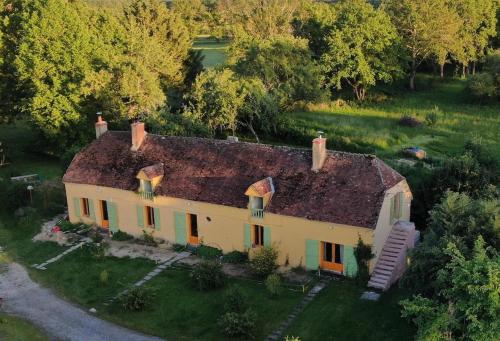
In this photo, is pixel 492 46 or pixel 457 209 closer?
pixel 457 209

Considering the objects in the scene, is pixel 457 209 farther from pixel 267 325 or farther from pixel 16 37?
pixel 16 37

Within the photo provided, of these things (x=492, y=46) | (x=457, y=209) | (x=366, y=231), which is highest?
(x=492, y=46)

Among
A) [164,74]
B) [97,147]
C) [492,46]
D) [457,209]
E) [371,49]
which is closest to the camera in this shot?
[457,209]

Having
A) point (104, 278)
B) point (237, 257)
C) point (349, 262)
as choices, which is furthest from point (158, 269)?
point (349, 262)

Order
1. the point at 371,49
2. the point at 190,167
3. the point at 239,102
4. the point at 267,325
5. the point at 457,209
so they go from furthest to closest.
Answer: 1. the point at 371,49
2. the point at 239,102
3. the point at 190,167
4. the point at 267,325
5. the point at 457,209

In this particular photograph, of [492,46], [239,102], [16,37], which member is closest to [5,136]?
[16,37]

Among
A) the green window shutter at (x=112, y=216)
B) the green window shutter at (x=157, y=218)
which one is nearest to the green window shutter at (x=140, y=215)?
the green window shutter at (x=157, y=218)

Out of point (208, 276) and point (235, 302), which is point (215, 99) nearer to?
point (208, 276)
